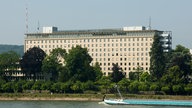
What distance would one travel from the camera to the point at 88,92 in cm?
10162

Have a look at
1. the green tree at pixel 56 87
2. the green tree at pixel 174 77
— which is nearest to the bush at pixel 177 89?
the green tree at pixel 174 77

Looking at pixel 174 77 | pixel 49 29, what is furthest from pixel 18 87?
pixel 49 29

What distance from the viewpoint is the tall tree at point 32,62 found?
124m

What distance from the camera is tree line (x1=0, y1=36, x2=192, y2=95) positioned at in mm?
98125

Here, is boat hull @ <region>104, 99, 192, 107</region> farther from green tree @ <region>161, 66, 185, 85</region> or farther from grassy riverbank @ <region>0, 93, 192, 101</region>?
green tree @ <region>161, 66, 185, 85</region>

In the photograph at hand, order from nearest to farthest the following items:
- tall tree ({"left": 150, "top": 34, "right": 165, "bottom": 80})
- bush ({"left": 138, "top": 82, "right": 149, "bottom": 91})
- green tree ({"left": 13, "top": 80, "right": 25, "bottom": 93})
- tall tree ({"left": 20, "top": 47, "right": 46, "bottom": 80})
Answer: bush ({"left": 138, "top": 82, "right": 149, "bottom": 91})
green tree ({"left": 13, "top": 80, "right": 25, "bottom": 93})
tall tree ({"left": 150, "top": 34, "right": 165, "bottom": 80})
tall tree ({"left": 20, "top": 47, "right": 46, "bottom": 80})

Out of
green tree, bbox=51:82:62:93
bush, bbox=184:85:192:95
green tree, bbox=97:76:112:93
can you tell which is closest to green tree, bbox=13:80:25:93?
green tree, bbox=51:82:62:93

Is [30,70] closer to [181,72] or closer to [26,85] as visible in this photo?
[26,85]

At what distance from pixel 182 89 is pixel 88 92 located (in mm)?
18467

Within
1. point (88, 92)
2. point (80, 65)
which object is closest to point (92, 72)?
point (80, 65)

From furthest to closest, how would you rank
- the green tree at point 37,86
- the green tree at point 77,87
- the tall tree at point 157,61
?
the tall tree at point 157,61
the green tree at point 37,86
the green tree at point 77,87

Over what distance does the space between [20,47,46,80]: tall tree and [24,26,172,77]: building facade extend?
103 feet

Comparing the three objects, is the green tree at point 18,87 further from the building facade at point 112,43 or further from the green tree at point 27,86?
the building facade at point 112,43

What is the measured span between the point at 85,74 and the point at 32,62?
17.8 meters
